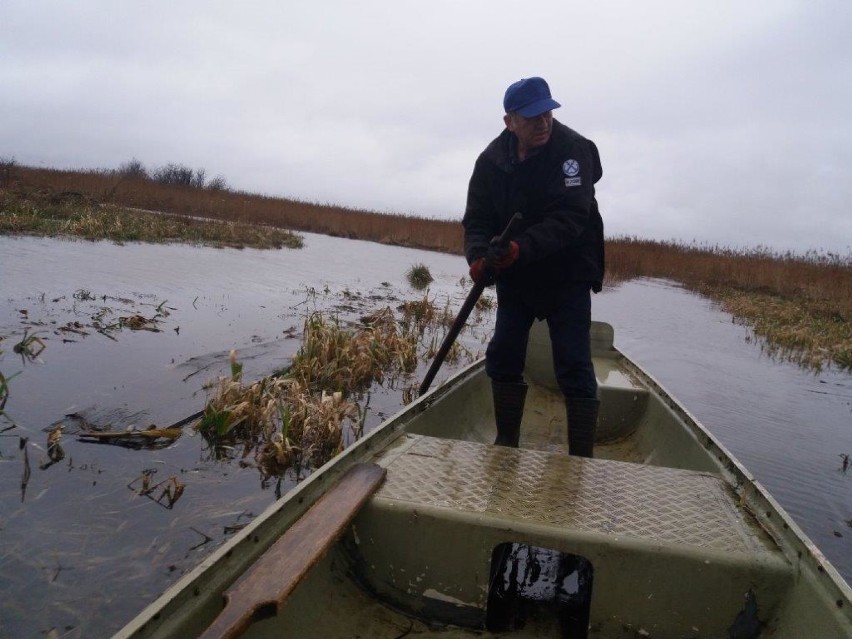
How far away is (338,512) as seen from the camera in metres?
2.00

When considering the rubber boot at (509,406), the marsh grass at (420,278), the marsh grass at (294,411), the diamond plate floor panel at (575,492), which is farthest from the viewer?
the marsh grass at (420,278)

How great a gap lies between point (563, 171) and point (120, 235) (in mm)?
13817

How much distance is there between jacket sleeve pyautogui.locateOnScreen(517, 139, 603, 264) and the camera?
292 cm

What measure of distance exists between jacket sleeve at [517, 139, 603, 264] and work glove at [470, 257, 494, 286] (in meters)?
0.22

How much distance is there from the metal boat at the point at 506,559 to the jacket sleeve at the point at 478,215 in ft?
3.49

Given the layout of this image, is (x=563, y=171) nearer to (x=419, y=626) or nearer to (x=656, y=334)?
(x=419, y=626)

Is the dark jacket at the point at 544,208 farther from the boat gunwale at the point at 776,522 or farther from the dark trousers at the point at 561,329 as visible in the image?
the boat gunwale at the point at 776,522

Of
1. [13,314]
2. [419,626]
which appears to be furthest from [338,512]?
[13,314]

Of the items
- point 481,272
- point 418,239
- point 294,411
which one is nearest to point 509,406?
point 481,272

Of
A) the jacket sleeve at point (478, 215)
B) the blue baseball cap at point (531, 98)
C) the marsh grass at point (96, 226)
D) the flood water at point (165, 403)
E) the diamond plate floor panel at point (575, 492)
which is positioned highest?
the blue baseball cap at point (531, 98)

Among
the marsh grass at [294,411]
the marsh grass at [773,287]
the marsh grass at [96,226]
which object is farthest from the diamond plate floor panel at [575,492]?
the marsh grass at [96,226]

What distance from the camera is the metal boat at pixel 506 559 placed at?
1715mm

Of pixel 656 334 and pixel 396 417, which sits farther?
pixel 656 334

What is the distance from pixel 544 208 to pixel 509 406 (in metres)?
1.10
